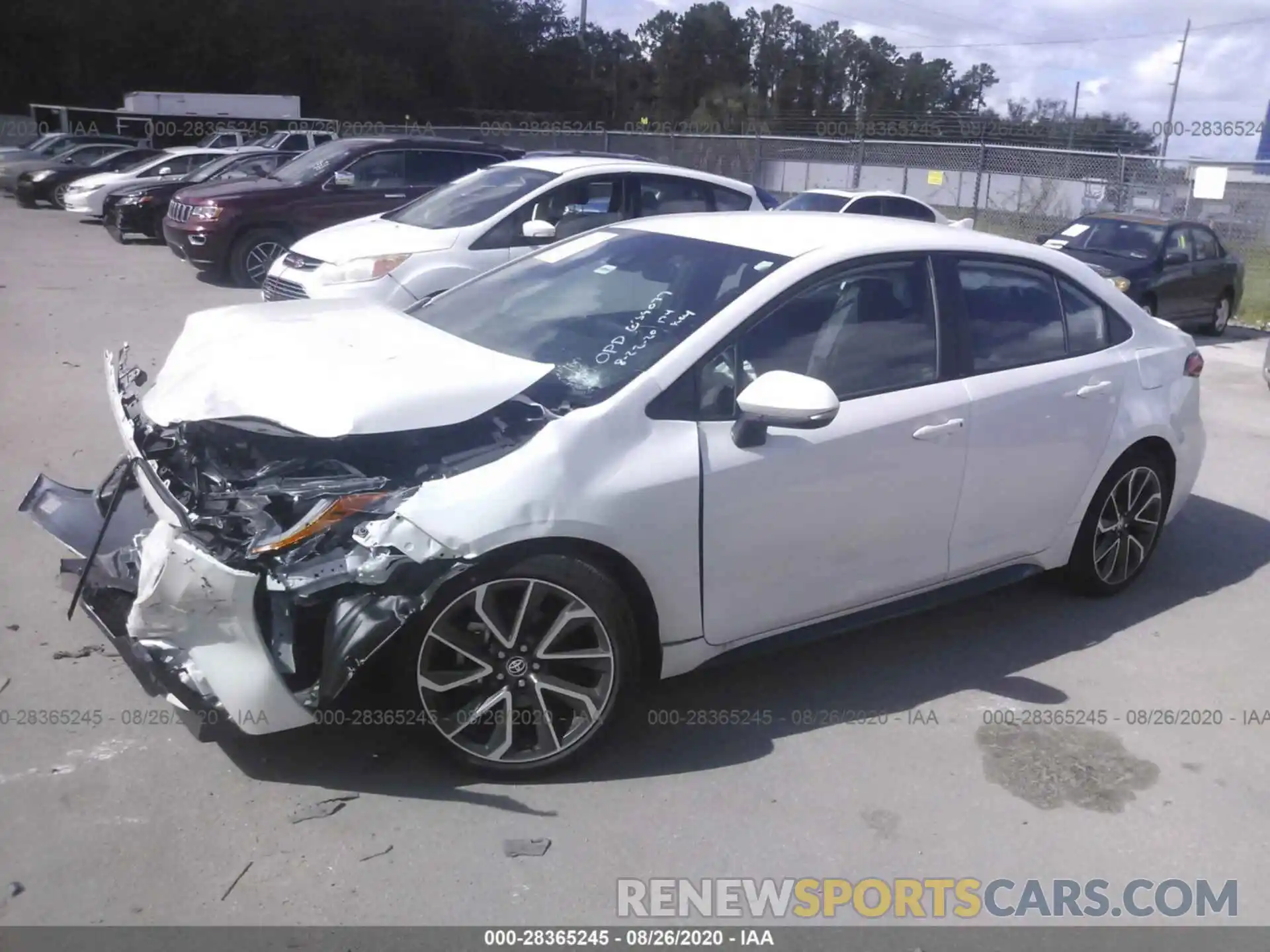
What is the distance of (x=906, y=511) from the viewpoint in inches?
168

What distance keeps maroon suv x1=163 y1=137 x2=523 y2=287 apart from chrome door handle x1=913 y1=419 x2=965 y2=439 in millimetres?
10603

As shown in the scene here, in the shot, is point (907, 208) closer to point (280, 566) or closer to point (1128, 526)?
point (1128, 526)

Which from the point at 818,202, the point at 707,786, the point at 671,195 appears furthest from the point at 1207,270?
the point at 707,786

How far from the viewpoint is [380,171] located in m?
13.9

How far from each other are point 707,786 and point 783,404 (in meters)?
1.26

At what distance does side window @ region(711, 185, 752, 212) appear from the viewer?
10727 mm

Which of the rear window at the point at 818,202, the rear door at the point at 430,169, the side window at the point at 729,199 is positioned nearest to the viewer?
the side window at the point at 729,199

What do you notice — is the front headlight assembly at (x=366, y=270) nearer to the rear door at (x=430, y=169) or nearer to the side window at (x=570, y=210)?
the side window at (x=570, y=210)

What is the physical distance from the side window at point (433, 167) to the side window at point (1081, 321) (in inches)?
398

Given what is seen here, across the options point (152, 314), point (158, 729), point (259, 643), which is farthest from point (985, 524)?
point (152, 314)

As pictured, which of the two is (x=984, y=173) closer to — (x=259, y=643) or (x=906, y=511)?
(x=906, y=511)

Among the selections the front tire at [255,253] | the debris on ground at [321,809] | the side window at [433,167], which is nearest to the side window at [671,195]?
the side window at [433,167]

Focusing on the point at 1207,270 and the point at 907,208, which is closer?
the point at 1207,270

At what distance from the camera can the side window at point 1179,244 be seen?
13258 mm
